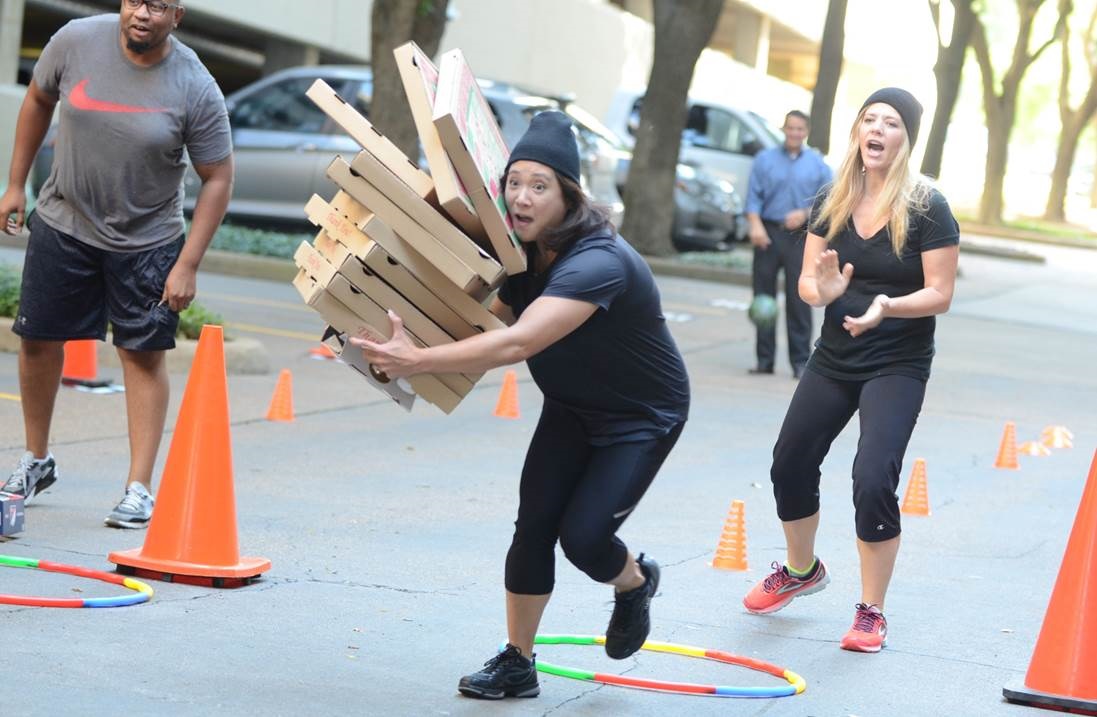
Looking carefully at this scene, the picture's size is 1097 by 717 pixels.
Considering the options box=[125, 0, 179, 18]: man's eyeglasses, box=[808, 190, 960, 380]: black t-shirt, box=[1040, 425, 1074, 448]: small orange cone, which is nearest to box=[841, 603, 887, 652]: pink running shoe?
box=[808, 190, 960, 380]: black t-shirt

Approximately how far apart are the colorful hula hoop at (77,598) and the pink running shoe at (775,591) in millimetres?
2050

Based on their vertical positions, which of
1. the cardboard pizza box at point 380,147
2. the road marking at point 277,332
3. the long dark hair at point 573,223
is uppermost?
the cardboard pizza box at point 380,147

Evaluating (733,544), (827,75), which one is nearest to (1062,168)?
(827,75)

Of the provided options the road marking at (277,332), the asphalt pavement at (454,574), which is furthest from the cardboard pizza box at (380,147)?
the road marking at (277,332)

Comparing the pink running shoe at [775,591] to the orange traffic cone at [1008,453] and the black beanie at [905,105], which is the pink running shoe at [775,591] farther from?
the orange traffic cone at [1008,453]

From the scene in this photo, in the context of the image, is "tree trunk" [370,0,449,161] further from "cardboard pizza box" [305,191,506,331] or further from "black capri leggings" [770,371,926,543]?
"cardboard pizza box" [305,191,506,331]

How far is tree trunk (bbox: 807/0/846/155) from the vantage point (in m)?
23.2

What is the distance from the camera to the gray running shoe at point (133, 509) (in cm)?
656

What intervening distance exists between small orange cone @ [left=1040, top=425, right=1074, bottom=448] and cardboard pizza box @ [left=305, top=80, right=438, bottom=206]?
7.41 metres

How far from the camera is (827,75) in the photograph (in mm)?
23547

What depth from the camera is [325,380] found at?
11.4 meters

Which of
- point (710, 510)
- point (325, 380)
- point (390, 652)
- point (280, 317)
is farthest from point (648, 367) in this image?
point (280, 317)

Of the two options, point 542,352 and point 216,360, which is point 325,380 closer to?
point 216,360

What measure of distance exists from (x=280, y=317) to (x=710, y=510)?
7045 millimetres
